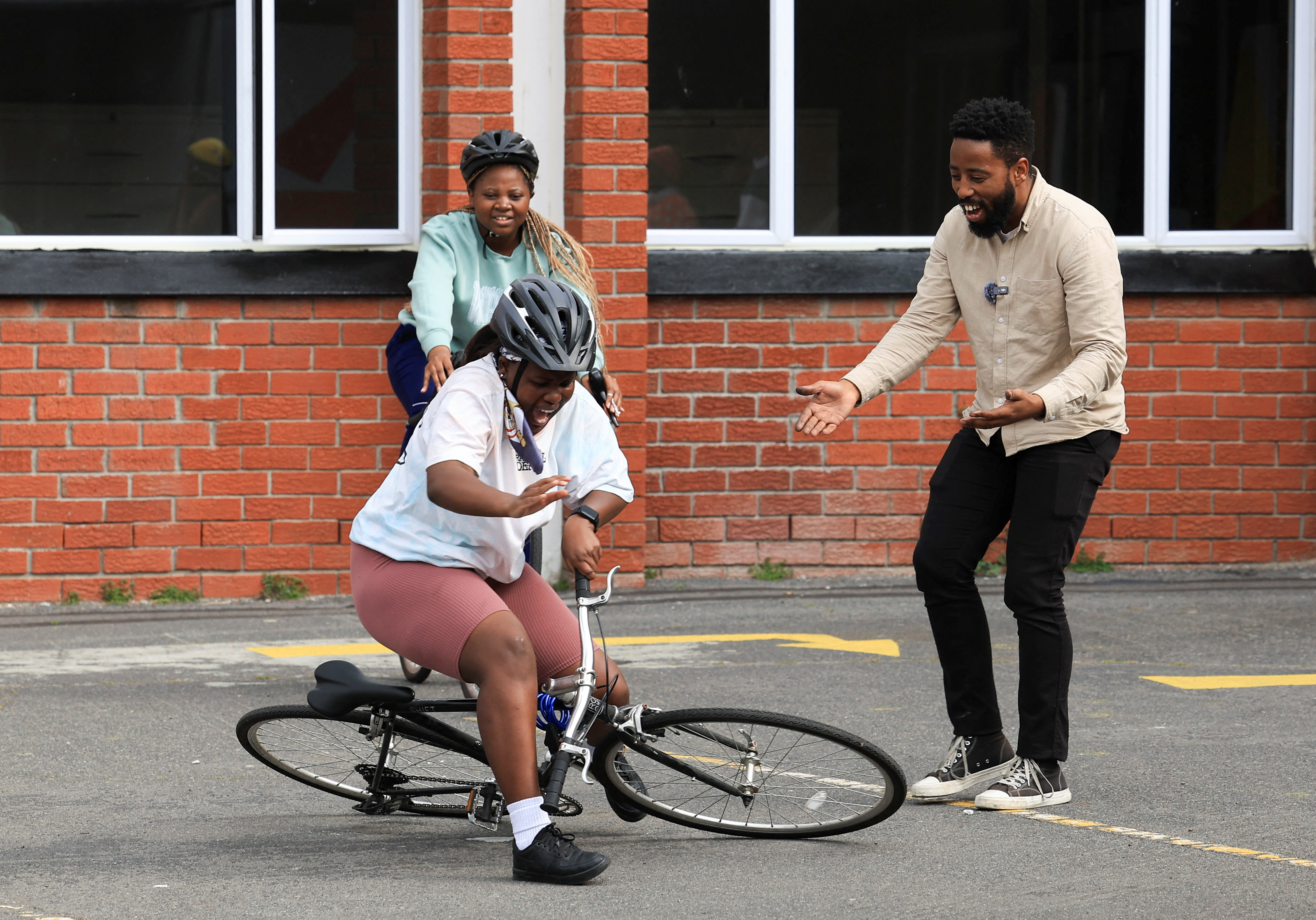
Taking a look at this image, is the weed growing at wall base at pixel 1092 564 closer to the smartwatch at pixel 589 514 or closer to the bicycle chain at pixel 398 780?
the bicycle chain at pixel 398 780

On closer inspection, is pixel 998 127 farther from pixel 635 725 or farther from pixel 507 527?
pixel 635 725

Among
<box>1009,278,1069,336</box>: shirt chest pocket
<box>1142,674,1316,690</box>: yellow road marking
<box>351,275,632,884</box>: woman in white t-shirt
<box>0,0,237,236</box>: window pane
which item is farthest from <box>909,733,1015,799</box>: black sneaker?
<box>0,0,237,236</box>: window pane

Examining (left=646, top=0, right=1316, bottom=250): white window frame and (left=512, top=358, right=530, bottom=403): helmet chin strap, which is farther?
(left=646, top=0, right=1316, bottom=250): white window frame

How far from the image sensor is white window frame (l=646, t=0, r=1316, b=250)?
9.73m

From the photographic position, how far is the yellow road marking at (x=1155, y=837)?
4.89 meters

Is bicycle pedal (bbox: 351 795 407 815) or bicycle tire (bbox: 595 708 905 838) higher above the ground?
bicycle tire (bbox: 595 708 905 838)

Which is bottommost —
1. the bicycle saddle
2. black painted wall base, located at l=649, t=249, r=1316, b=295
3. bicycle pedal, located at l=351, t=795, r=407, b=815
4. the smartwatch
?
bicycle pedal, located at l=351, t=795, r=407, b=815

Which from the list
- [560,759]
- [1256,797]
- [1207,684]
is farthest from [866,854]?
[1207,684]

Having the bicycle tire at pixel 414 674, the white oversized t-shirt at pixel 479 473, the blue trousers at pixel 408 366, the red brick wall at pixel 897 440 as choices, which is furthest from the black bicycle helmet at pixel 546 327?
the red brick wall at pixel 897 440

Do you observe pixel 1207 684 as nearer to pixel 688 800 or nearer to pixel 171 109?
pixel 688 800

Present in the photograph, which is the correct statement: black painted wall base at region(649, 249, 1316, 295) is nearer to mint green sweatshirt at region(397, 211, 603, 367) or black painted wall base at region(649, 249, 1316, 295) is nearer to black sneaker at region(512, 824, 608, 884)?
mint green sweatshirt at region(397, 211, 603, 367)

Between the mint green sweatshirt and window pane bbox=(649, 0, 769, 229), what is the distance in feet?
9.64

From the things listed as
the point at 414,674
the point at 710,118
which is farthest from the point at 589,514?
the point at 710,118

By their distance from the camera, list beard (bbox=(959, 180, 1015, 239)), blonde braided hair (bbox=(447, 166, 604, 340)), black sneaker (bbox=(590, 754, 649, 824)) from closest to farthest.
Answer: black sneaker (bbox=(590, 754, 649, 824)), beard (bbox=(959, 180, 1015, 239)), blonde braided hair (bbox=(447, 166, 604, 340))
